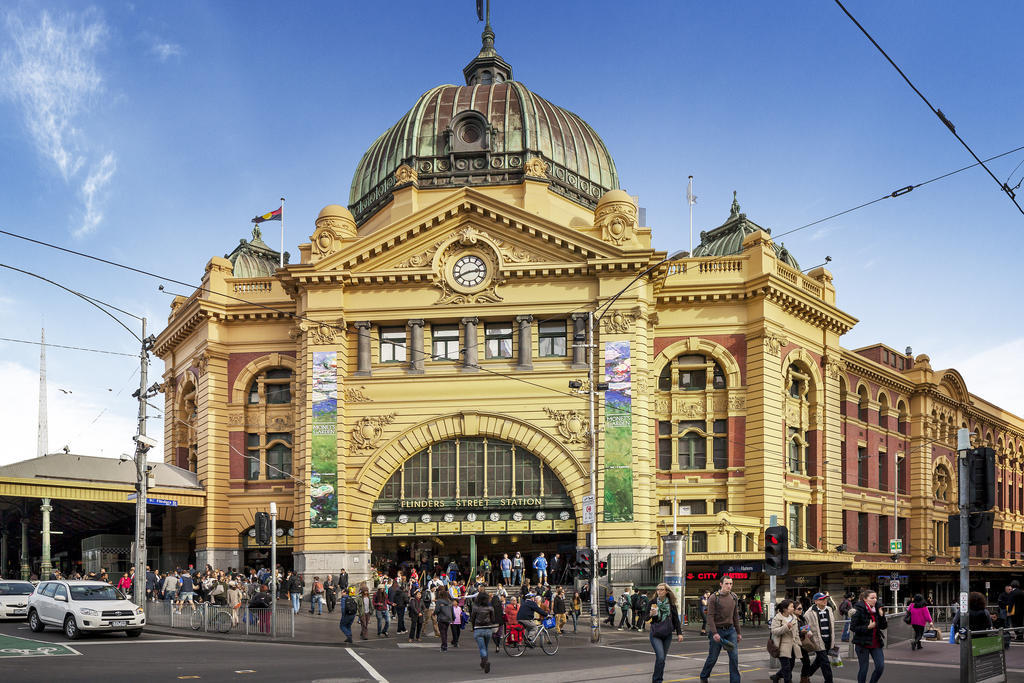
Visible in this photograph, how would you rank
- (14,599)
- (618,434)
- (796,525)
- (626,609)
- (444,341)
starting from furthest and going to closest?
(796,525), (444,341), (618,434), (626,609), (14,599)

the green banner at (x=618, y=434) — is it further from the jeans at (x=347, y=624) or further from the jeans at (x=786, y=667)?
the jeans at (x=786, y=667)

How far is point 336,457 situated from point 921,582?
39.0 metres

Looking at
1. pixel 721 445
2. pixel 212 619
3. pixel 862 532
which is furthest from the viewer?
pixel 862 532

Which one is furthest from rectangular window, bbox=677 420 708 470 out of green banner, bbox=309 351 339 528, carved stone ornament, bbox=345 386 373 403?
green banner, bbox=309 351 339 528

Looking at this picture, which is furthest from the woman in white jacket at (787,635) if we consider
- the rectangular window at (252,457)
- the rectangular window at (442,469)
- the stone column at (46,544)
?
the rectangular window at (252,457)

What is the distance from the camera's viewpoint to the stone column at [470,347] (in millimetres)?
49031

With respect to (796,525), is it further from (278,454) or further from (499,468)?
(278,454)

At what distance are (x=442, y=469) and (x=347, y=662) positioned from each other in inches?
924

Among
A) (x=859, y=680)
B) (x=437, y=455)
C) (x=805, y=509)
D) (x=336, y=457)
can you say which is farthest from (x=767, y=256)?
(x=859, y=680)

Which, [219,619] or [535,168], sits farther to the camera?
[535,168]

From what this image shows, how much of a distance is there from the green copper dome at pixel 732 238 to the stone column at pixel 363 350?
74.9ft

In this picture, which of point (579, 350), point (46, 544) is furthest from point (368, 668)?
point (46, 544)

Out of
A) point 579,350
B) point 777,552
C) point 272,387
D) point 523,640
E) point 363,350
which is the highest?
point 363,350

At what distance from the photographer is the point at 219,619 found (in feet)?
114
